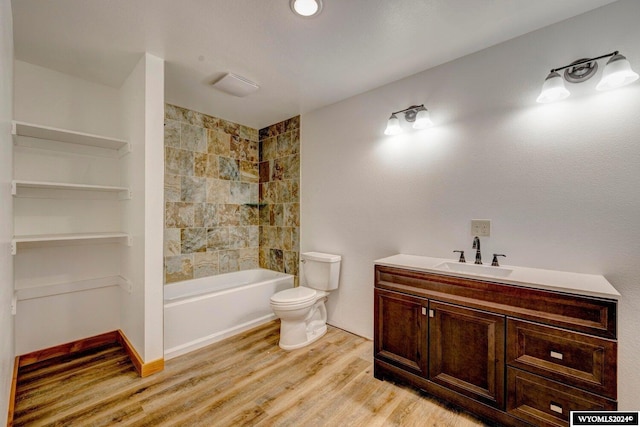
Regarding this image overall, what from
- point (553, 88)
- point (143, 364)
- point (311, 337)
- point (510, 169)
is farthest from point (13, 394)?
point (553, 88)

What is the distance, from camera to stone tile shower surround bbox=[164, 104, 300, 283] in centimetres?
308

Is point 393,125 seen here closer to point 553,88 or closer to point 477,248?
point 553,88

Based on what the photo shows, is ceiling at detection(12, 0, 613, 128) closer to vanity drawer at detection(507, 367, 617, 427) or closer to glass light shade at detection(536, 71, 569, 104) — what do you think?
glass light shade at detection(536, 71, 569, 104)

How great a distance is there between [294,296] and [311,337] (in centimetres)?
46

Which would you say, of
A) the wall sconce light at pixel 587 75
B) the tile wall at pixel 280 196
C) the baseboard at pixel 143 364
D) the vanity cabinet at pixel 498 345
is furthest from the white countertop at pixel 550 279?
the baseboard at pixel 143 364

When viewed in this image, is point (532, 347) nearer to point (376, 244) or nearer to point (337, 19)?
point (376, 244)

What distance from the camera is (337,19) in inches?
66.4

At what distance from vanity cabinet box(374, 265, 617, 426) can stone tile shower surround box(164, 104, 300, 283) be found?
1764 mm

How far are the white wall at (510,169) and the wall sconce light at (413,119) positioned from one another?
10cm

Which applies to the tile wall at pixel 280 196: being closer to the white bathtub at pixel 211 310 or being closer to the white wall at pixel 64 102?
the white bathtub at pixel 211 310

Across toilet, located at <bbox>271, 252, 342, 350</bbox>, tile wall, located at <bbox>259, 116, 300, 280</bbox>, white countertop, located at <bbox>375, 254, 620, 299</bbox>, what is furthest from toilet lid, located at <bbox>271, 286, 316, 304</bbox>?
white countertop, located at <bbox>375, 254, 620, 299</bbox>

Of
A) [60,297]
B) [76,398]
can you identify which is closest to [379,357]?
[76,398]

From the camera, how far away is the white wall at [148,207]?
2.08 metres

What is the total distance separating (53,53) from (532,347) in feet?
12.4
